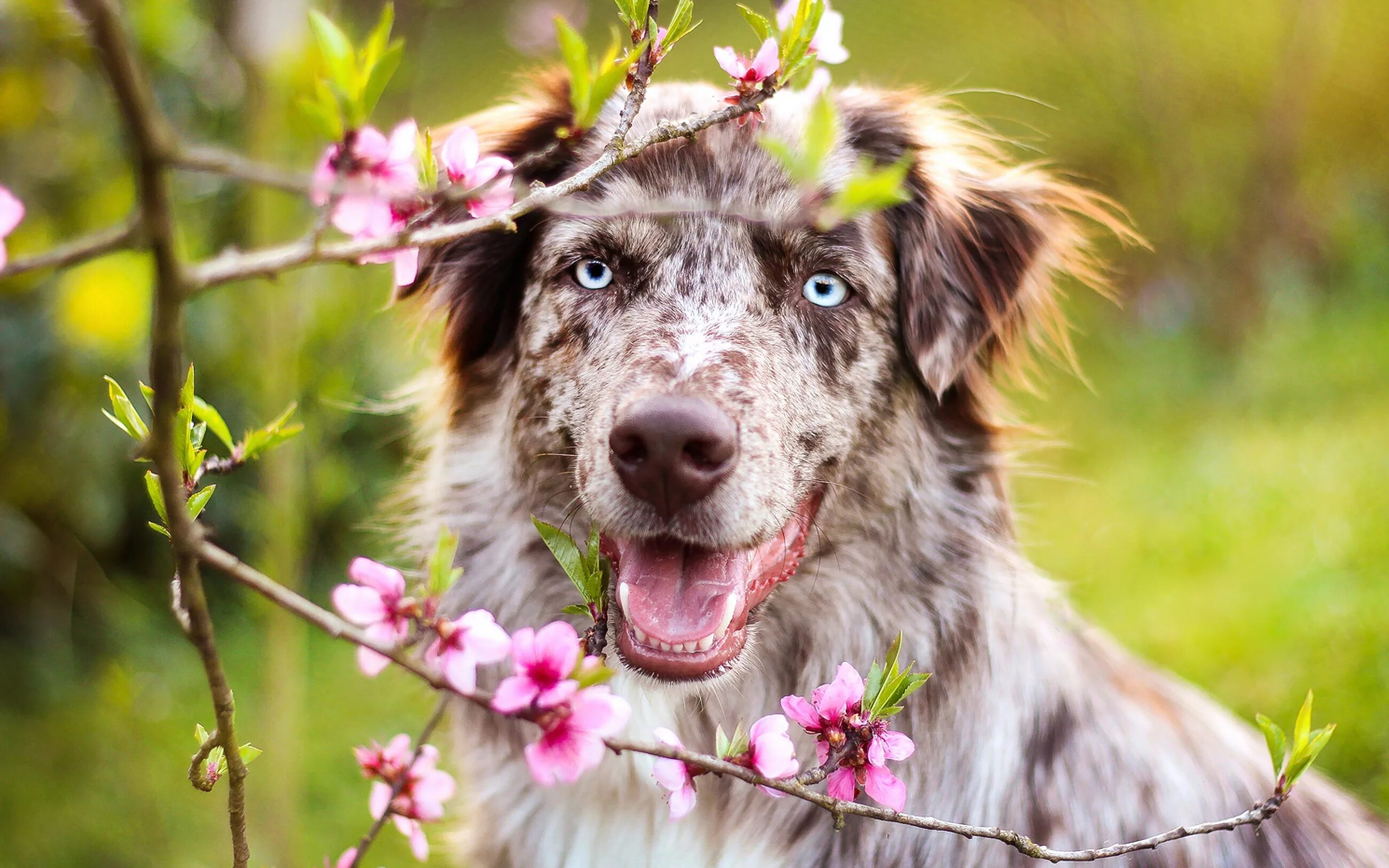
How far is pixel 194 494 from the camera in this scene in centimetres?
142

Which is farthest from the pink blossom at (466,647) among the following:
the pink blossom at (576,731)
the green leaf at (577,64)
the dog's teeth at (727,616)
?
the dog's teeth at (727,616)

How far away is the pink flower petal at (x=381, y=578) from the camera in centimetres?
126

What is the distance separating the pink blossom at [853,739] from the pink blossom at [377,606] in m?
0.61

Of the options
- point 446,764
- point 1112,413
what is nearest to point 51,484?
point 446,764

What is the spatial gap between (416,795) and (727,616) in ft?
2.57

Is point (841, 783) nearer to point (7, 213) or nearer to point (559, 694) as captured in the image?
point (559, 694)

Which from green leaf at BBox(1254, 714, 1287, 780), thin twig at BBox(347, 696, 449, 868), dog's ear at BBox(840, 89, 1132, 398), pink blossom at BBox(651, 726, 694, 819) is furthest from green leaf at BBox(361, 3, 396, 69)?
dog's ear at BBox(840, 89, 1132, 398)

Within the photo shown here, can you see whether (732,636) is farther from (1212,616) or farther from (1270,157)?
(1270,157)

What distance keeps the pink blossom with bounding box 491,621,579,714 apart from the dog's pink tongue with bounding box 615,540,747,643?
2.82 feet

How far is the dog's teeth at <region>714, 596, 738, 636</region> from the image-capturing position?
2127 millimetres

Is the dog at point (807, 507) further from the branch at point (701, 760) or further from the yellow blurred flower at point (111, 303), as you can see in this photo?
the yellow blurred flower at point (111, 303)

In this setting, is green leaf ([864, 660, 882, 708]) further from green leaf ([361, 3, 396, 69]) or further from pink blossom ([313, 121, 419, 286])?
green leaf ([361, 3, 396, 69])

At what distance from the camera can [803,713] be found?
5.19ft

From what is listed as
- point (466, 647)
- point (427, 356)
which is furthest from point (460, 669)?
point (427, 356)
